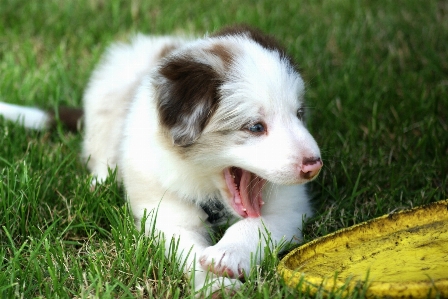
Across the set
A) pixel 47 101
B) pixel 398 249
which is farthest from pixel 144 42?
pixel 398 249

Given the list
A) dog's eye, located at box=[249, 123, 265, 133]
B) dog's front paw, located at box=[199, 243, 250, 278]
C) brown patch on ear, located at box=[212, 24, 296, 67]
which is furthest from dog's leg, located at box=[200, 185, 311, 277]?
brown patch on ear, located at box=[212, 24, 296, 67]

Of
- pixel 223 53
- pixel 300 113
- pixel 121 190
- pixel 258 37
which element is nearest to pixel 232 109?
pixel 223 53

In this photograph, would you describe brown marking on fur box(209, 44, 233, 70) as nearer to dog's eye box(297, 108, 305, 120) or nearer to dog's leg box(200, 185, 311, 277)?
dog's eye box(297, 108, 305, 120)

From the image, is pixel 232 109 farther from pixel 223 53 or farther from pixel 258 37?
pixel 258 37

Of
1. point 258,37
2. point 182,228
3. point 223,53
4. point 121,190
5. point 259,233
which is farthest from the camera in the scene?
point 121,190

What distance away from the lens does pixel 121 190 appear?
3.82 metres

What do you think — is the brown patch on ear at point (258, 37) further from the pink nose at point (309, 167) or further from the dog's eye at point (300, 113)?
the pink nose at point (309, 167)

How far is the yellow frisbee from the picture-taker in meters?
2.35

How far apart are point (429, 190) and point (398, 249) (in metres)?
1.01

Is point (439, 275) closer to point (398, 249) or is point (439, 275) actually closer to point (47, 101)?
point (398, 249)

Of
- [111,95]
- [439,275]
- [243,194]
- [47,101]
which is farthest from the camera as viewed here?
[47,101]

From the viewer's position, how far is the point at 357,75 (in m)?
5.43

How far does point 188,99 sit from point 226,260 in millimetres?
746

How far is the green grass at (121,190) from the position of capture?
2.88 meters
